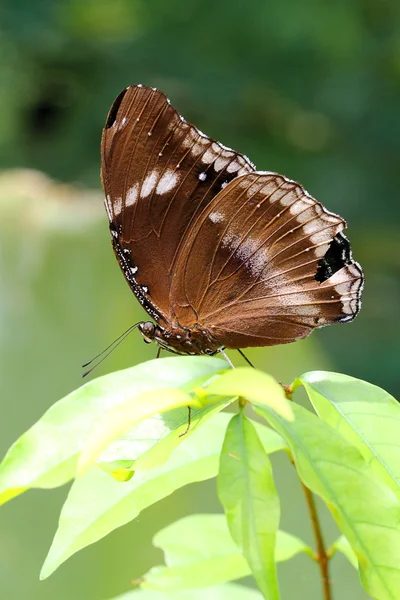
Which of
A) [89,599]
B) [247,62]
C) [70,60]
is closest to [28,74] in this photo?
[70,60]

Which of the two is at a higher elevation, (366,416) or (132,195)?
(132,195)

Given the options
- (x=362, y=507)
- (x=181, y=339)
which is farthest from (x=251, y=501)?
(x=181, y=339)

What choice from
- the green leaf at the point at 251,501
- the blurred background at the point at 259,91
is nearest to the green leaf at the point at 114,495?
the green leaf at the point at 251,501

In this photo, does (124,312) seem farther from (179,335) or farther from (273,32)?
(273,32)

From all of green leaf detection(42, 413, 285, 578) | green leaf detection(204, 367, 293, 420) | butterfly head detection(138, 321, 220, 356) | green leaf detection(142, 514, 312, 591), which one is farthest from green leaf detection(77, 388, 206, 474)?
butterfly head detection(138, 321, 220, 356)

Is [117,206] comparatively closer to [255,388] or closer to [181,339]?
[181,339]

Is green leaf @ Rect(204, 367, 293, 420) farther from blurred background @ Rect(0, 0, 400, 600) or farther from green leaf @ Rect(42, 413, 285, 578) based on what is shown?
blurred background @ Rect(0, 0, 400, 600)
